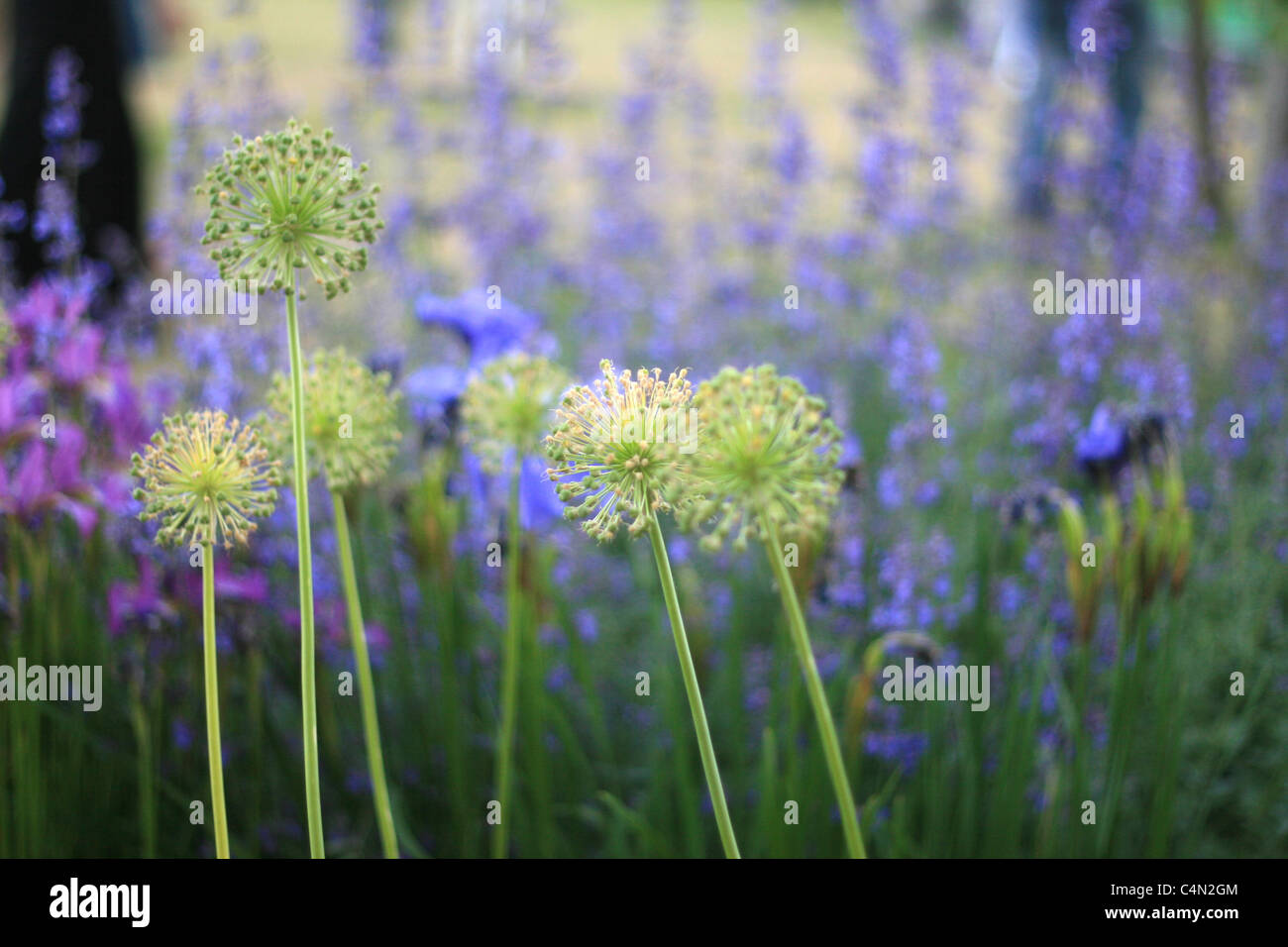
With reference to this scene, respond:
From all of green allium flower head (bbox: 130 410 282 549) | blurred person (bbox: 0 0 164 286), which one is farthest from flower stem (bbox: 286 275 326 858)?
blurred person (bbox: 0 0 164 286)

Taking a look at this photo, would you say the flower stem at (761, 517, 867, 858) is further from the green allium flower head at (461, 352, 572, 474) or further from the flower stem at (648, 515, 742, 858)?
the green allium flower head at (461, 352, 572, 474)

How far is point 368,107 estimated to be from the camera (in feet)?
12.2

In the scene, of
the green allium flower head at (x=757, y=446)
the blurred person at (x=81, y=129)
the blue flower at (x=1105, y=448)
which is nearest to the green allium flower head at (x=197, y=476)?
the green allium flower head at (x=757, y=446)

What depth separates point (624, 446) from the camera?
3.40 feet

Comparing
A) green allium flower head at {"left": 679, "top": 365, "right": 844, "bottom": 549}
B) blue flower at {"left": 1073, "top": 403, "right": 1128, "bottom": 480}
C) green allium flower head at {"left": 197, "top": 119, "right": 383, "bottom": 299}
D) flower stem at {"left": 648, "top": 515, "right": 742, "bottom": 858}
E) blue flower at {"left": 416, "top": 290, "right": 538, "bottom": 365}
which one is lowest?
flower stem at {"left": 648, "top": 515, "right": 742, "bottom": 858}

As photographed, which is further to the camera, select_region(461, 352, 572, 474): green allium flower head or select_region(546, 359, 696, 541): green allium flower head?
select_region(461, 352, 572, 474): green allium flower head

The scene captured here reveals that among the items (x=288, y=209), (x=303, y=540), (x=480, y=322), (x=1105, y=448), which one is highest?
(x=480, y=322)

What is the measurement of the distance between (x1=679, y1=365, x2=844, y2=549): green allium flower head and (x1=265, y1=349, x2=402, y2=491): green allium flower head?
0.45 metres

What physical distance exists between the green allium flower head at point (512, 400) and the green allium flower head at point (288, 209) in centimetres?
33

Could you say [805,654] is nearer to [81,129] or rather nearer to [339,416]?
[339,416]

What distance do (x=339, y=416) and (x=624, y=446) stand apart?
0.44m

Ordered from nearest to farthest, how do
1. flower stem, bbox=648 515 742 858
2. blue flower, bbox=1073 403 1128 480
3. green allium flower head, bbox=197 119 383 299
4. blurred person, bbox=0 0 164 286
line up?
flower stem, bbox=648 515 742 858 → green allium flower head, bbox=197 119 383 299 → blue flower, bbox=1073 403 1128 480 → blurred person, bbox=0 0 164 286

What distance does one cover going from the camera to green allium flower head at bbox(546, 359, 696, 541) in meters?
1.03

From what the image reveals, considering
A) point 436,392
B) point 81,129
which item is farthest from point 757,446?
point 81,129
